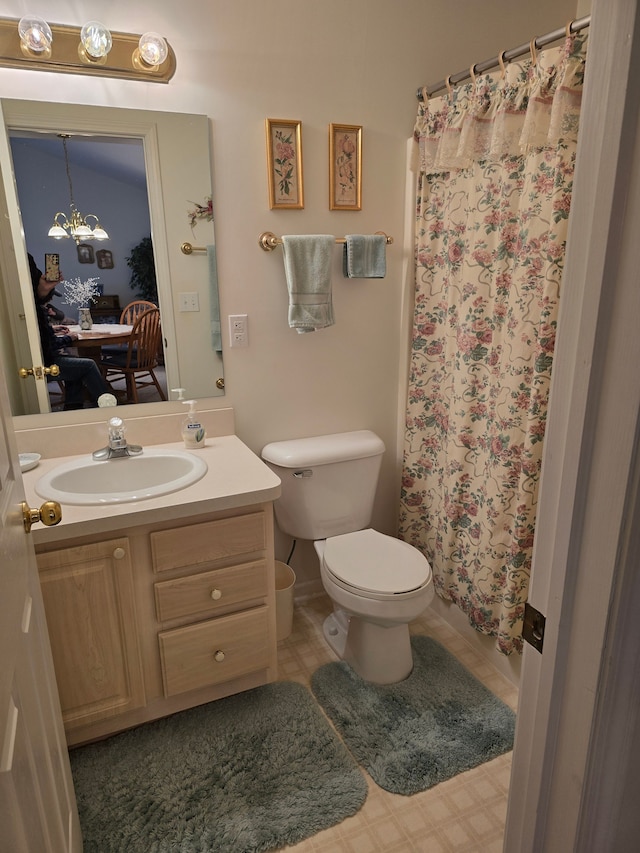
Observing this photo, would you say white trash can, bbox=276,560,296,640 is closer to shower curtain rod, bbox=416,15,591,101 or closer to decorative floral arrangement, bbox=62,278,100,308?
decorative floral arrangement, bbox=62,278,100,308

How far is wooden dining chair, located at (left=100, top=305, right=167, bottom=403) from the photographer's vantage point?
6.21 feet

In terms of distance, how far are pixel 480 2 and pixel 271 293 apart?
53.3 inches

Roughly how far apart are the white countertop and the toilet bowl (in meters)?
0.47

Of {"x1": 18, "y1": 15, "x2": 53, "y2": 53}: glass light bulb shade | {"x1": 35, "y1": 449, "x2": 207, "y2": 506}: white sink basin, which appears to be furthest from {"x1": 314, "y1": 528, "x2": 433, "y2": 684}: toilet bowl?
{"x1": 18, "y1": 15, "x2": 53, "y2": 53}: glass light bulb shade

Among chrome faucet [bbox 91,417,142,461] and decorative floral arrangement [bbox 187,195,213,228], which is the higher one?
decorative floral arrangement [bbox 187,195,213,228]

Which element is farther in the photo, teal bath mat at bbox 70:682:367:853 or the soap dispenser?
the soap dispenser

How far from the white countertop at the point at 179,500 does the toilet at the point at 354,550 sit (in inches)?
12.5

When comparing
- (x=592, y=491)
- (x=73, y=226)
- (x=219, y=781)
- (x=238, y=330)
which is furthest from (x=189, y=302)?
(x=592, y=491)

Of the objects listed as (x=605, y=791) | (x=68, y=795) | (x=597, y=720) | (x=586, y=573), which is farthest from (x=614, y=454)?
(x=68, y=795)

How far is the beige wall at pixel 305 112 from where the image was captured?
1766 mm

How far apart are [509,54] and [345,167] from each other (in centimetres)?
64

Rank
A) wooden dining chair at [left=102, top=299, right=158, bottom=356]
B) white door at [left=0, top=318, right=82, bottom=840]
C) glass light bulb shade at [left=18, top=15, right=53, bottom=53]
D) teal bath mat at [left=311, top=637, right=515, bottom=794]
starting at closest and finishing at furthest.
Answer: white door at [left=0, top=318, right=82, bottom=840] < glass light bulb shade at [left=18, top=15, right=53, bottom=53] < teal bath mat at [left=311, top=637, right=515, bottom=794] < wooden dining chair at [left=102, top=299, right=158, bottom=356]

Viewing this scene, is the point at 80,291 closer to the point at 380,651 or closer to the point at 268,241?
the point at 268,241

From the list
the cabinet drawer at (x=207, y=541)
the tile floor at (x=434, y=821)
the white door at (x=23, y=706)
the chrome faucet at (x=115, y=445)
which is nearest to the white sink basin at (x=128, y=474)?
the chrome faucet at (x=115, y=445)
